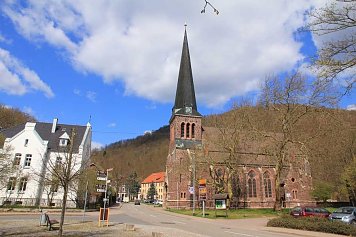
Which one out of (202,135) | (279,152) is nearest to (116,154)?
(202,135)

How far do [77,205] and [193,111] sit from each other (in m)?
25.7

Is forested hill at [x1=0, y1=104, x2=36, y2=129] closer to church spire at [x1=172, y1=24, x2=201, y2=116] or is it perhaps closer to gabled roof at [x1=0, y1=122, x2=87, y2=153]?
gabled roof at [x1=0, y1=122, x2=87, y2=153]

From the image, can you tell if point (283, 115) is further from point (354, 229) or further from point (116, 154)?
point (116, 154)

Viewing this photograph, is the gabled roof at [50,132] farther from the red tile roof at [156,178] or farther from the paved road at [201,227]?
the red tile roof at [156,178]

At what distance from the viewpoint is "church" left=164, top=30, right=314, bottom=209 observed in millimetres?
51219

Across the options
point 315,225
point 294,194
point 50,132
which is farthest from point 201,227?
point 294,194

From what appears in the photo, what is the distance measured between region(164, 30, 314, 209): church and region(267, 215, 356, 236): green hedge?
2559cm

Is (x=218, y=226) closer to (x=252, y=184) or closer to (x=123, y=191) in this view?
(x=252, y=184)

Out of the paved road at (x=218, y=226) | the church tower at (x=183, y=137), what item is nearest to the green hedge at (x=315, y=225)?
the paved road at (x=218, y=226)

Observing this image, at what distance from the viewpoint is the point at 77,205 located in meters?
42.6

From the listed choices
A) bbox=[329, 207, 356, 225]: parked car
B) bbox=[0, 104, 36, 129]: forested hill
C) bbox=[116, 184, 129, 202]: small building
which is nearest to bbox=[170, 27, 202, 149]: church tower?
bbox=[0, 104, 36, 129]: forested hill

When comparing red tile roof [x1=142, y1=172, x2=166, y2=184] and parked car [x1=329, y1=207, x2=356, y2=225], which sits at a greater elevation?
red tile roof [x1=142, y1=172, x2=166, y2=184]

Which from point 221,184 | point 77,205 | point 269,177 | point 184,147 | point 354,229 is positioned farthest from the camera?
point 269,177

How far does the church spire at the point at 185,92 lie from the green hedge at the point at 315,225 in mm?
34903
